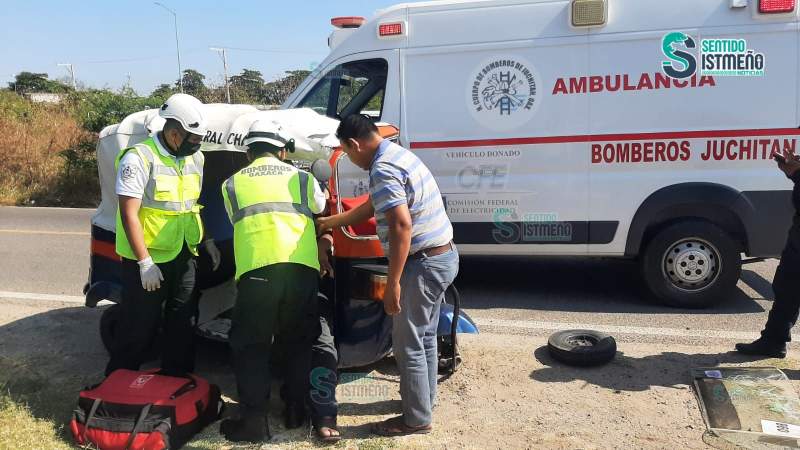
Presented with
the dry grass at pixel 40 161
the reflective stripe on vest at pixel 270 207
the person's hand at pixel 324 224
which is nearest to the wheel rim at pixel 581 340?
the person's hand at pixel 324 224

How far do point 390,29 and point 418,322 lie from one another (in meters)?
3.52

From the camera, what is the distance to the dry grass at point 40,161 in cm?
1445

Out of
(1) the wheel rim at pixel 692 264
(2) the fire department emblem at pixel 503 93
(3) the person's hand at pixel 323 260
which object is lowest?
(1) the wheel rim at pixel 692 264

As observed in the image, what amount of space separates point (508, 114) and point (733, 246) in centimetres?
219

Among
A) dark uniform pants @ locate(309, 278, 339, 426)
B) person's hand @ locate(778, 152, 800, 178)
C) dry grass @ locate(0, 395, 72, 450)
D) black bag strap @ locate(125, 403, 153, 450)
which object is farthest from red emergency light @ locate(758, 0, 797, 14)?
dry grass @ locate(0, 395, 72, 450)

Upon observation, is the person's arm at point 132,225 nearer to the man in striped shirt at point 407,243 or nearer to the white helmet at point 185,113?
the white helmet at point 185,113

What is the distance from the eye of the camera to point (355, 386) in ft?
14.0

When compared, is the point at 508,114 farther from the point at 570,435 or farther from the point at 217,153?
the point at 570,435

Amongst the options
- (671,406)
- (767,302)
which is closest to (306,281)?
(671,406)

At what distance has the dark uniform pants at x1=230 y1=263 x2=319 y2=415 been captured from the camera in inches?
134

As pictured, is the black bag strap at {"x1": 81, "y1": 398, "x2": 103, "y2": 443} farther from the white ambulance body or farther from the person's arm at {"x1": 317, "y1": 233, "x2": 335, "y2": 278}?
the white ambulance body

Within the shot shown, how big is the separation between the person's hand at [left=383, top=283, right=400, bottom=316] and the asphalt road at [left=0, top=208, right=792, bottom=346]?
2.29m

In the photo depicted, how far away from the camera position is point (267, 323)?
136 inches

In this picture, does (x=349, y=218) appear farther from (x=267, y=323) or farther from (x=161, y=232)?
(x=161, y=232)
